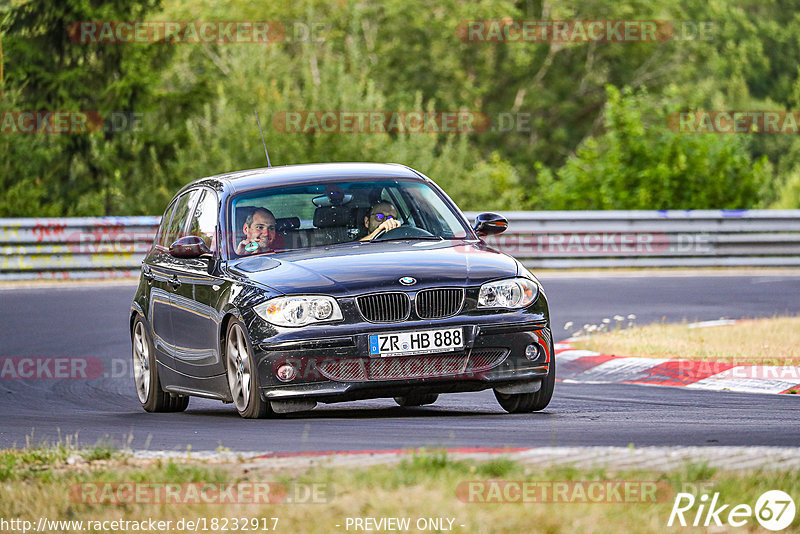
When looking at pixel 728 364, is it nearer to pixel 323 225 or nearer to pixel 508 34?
pixel 323 225

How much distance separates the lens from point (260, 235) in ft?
31.6

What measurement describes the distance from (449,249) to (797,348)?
176 inches

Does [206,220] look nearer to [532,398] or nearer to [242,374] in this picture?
[242,374]

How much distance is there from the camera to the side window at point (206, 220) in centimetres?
998

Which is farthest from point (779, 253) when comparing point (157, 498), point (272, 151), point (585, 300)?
point (157, 498)

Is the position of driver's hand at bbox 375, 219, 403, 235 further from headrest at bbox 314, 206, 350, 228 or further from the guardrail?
the guardrail

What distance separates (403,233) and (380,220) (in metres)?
0.18

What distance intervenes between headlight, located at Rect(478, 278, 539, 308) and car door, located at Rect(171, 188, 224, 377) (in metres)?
1.64

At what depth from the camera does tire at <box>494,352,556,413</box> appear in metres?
9.12

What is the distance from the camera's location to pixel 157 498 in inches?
217

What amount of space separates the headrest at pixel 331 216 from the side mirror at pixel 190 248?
2.40ft

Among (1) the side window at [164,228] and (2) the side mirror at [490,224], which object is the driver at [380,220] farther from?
(1) the side window at [164,228]

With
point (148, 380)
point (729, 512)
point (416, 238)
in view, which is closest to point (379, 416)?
point (416, 238)

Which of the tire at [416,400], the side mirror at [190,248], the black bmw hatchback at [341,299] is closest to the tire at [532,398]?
the black bmw hatchback at [341,299]
